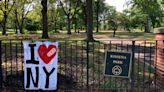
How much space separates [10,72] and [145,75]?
3694mm

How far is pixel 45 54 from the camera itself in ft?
20.7

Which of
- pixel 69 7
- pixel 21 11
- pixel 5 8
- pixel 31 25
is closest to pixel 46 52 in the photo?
pixel 5 8

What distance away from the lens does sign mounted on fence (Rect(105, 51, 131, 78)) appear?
6430 mm

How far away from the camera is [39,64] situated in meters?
6.32

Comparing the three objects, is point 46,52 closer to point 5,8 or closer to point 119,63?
point 119,63

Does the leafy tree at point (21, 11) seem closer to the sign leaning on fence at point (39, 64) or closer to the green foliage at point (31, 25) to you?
the green foliage at point (31, 25)

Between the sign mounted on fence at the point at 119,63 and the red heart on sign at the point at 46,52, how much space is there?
1.18 m

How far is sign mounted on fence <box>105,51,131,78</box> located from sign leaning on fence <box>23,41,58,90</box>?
116 cm

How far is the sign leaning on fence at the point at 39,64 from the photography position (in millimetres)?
6305

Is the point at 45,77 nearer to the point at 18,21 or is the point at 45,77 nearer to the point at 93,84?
the point at 93,84

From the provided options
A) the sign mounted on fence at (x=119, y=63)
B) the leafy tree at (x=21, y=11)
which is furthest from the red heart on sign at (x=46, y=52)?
the leafy tree at (x=21, y=11)

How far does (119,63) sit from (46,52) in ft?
5.16

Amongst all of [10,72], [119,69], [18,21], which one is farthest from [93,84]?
[18,21]

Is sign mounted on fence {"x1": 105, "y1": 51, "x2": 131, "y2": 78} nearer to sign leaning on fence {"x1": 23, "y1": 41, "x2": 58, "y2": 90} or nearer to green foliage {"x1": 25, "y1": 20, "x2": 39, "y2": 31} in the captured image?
sign leaning on fence {"x1": 23, "y1": 41, "x2": 58, "y2": 90}
